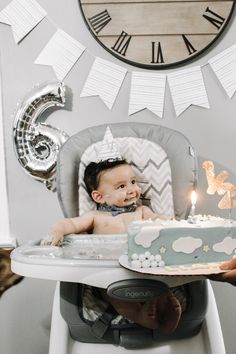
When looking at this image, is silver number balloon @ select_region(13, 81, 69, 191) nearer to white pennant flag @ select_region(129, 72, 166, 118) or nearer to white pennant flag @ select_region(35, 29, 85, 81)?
white pennant flag @ select_region(35, 29, 85, 81)

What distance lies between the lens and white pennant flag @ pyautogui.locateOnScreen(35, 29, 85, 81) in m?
1.66

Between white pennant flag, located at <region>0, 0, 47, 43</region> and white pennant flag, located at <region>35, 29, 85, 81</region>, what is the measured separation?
85 mm

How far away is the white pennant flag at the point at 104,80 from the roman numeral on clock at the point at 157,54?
0.10 m

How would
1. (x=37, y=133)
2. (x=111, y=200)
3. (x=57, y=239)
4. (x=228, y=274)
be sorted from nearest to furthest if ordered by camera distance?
(x=228, y=274), (x=57, y=239), (x=111, y=200), (x=37, y=133)

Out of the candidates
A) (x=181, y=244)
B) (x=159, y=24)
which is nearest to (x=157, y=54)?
(x=159, y=24)

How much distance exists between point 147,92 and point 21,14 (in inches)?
18.6

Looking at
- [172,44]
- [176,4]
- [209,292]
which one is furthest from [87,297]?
[176,4]

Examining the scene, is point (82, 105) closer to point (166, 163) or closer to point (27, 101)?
point (27, 101)

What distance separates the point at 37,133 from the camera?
1.64 metres

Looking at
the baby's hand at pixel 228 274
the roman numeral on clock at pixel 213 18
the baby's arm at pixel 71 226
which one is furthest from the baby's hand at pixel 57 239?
the roman numeral on clock at pixel 213 18

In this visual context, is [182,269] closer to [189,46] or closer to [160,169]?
[160,169]

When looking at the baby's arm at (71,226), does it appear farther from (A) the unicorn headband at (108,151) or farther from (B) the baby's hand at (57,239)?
(A) the unicorn headband at (108,151)

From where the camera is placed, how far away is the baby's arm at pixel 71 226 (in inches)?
50.0

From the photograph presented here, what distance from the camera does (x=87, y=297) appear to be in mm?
1236
